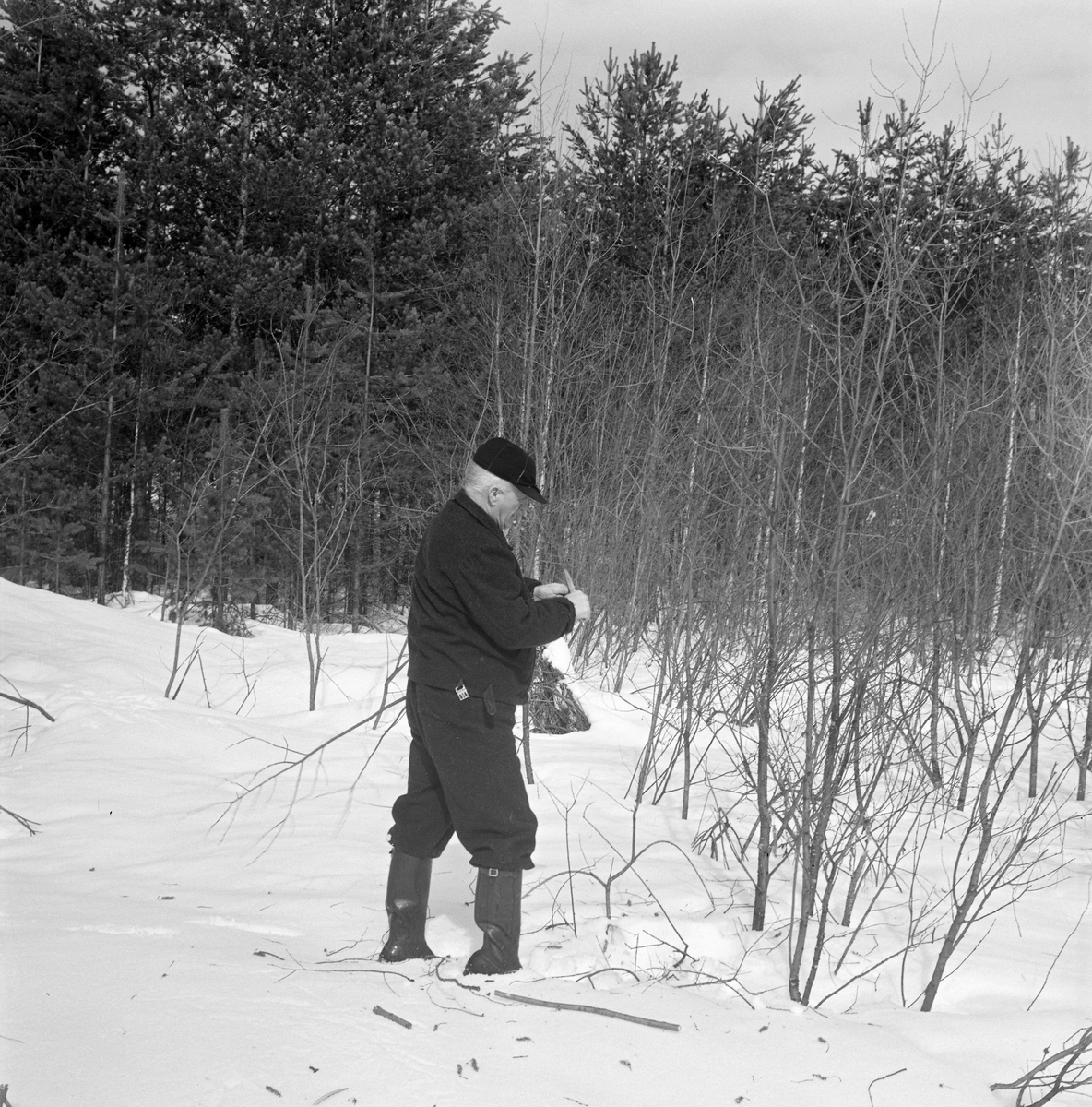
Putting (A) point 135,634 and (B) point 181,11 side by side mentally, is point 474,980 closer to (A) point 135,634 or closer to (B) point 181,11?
(A) point 135,634

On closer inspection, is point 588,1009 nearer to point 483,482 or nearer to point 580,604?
point 580,604

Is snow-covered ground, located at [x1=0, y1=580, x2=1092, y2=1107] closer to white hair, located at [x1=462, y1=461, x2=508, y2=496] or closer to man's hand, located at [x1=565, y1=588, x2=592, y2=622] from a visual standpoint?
man's hand, located at [x1=565, y1=588, x2=592, y2=622]

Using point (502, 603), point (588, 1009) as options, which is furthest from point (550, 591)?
point (588, 1009)

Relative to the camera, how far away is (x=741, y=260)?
1278 cm

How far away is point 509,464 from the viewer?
10.1 ft

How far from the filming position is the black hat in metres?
3.05

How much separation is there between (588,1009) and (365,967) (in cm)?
69

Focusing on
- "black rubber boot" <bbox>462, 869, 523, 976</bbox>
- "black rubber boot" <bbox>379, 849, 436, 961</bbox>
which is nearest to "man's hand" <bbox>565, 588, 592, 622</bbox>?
"black rubber boot" <bbox>462, 869, 523, 976</bbox>

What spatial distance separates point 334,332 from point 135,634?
7.25 metres

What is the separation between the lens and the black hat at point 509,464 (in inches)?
120

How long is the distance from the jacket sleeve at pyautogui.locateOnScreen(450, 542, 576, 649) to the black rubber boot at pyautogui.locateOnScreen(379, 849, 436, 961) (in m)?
0.73

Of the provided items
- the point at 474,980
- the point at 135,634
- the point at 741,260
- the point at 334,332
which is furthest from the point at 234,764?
the point at 334,332

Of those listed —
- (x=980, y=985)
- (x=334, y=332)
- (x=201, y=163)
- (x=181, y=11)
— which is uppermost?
(x=181, y=11)

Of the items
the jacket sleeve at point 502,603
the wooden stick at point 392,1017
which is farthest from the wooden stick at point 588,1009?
the jacket sleeve at point 502,603
